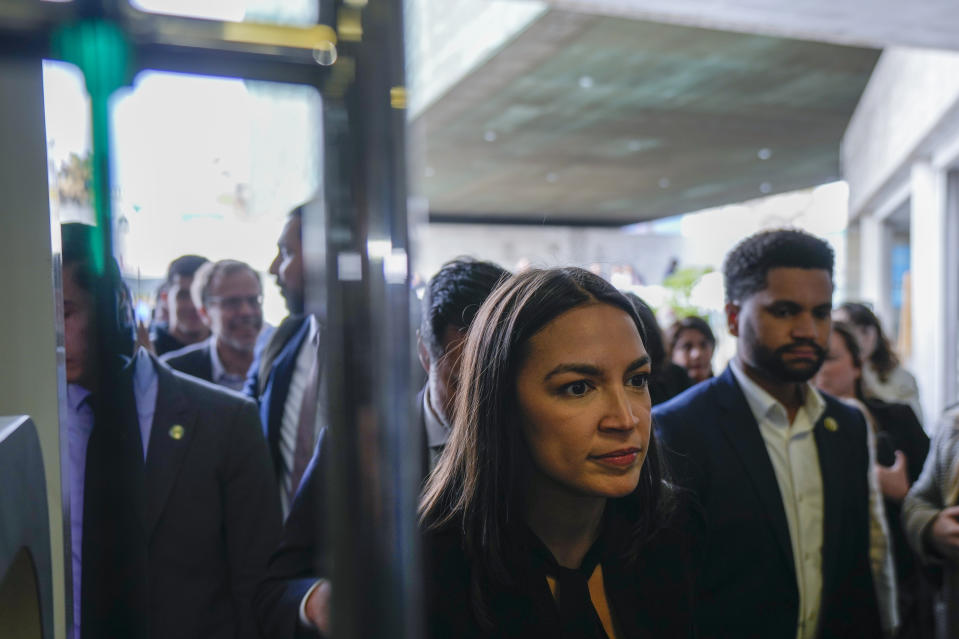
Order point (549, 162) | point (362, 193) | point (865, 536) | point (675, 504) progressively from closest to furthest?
1. point (362, 193)
2. point (675, 504)
3. point (865, 536)
4. point (549, 162)

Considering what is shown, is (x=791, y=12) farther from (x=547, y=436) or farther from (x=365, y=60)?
(x=365, y=60)

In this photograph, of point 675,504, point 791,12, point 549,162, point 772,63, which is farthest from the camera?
point 549,162

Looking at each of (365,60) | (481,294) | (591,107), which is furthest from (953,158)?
(365,60)

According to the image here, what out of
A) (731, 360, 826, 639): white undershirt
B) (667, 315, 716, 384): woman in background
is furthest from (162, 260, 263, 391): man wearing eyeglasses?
(667, 315, 716, 384): woman in background

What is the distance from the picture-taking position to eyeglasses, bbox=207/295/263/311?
122cm

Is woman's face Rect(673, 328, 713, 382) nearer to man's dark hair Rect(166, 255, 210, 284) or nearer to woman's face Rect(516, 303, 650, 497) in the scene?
woman's face Rect(516, 303, 650, 497)

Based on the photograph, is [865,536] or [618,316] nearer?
[618,316]

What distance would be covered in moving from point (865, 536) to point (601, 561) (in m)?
1.09

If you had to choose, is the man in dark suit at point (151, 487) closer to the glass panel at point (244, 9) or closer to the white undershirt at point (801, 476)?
the glass panel at point (244, 9)

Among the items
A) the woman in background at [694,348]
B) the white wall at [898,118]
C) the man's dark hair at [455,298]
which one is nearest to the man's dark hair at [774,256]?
the man's dark hair at [455,298]

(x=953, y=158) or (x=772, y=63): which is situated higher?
(x=772, y=63)

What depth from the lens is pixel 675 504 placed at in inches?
58.7

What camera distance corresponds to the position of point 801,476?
2047 millimetres

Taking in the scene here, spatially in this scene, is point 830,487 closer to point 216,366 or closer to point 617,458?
point 617,458
